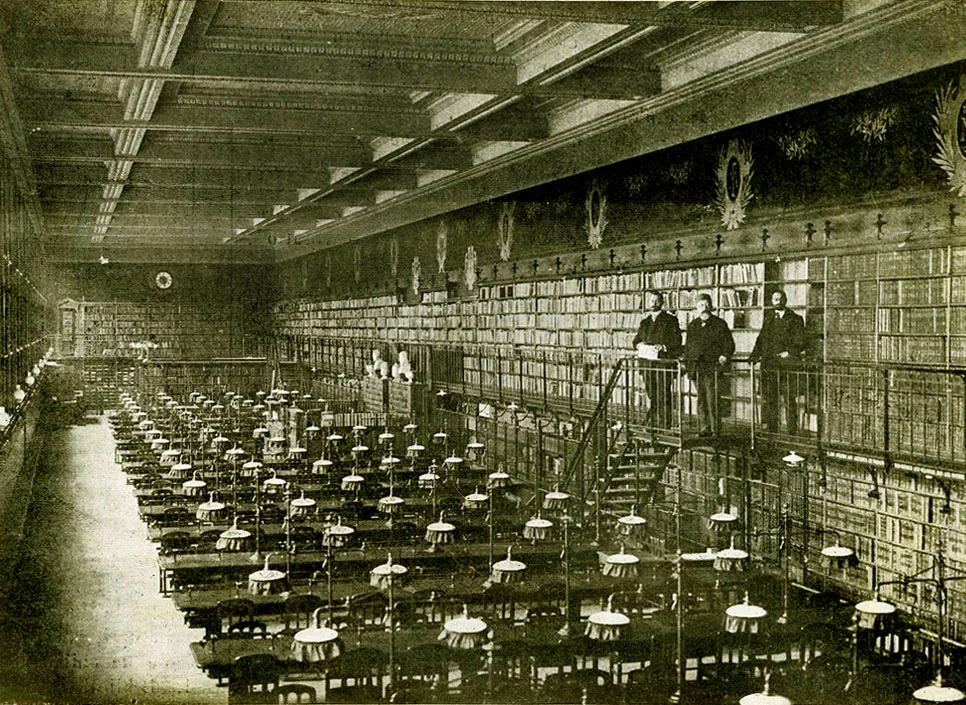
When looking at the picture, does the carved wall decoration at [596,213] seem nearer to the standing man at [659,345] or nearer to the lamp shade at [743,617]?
the standing man at [659,345]

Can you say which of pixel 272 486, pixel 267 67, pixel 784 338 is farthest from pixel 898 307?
pixel 272 486

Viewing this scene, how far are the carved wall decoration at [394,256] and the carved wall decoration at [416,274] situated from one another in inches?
37.9

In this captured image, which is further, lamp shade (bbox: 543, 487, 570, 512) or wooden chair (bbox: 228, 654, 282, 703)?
lamp shade (bbox: 543, 487, 570, 512)

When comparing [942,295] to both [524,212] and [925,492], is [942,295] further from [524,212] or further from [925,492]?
[524,212]

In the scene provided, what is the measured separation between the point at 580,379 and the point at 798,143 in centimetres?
487

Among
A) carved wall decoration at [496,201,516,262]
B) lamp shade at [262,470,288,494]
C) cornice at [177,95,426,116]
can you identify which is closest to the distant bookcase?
cornice at [177,95,426,116]

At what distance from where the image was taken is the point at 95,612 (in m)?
8.54

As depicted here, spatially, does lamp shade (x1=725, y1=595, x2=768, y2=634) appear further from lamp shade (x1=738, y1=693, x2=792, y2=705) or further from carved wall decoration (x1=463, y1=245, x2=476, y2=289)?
carved wall decoration (x1=463, y1=245, x2=476, y2=289)

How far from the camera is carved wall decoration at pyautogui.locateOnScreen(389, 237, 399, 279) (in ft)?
64.7

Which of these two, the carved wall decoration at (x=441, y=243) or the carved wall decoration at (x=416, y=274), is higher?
the carved wall decoration at (x=441, y=243)

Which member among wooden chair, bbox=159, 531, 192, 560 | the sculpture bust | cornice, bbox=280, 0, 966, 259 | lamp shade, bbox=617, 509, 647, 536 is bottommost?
lamp shade, bbox=617, 509, 647, 536

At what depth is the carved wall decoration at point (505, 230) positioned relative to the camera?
1455 centimetres

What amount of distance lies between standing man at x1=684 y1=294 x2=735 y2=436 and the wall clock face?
22.0m

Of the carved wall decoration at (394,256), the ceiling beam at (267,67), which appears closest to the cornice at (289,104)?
the ceiling beam at (267,67)
